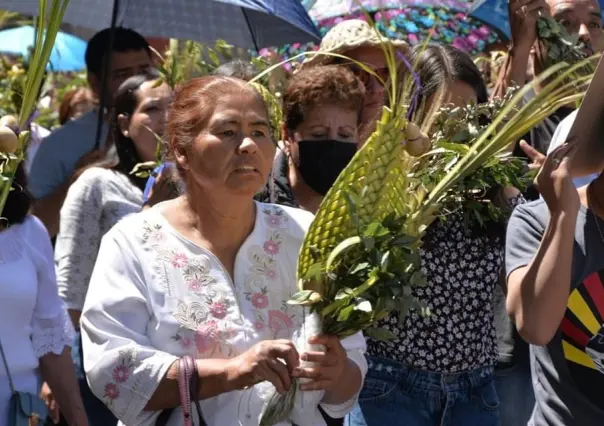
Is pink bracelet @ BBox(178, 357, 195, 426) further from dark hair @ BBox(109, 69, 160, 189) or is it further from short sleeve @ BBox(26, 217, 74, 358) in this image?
dark hair @ BBox(109, 69, 160, 189)

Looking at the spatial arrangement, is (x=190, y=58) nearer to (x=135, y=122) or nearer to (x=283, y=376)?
(x=135, y=122)

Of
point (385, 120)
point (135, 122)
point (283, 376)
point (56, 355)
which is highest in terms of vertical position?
point (385, 120)

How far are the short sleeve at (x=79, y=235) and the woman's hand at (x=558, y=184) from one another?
245 centimetres

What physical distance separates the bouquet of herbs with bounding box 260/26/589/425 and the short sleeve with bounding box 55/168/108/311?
7.00 feet

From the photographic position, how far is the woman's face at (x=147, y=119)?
611cm

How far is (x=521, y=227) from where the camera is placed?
4.24 metres

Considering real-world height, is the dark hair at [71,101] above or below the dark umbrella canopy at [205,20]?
below

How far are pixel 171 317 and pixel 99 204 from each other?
203cm

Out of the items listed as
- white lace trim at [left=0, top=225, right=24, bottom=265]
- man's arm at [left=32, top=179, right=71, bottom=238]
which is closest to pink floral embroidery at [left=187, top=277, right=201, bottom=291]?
white lace trim at [left=0, top=225, right=24, bottom=265]

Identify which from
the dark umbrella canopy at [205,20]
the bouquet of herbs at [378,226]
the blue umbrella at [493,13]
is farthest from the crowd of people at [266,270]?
the blue umbrella at [493,13]

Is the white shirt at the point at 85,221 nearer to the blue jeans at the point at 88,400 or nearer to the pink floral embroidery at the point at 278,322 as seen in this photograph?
the blue jeans at the point at 88,400

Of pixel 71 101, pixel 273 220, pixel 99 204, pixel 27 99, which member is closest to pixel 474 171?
pixel 273 220

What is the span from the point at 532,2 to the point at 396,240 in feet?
7.81

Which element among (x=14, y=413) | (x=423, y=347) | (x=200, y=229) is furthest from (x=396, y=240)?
(x=14, y=413)
